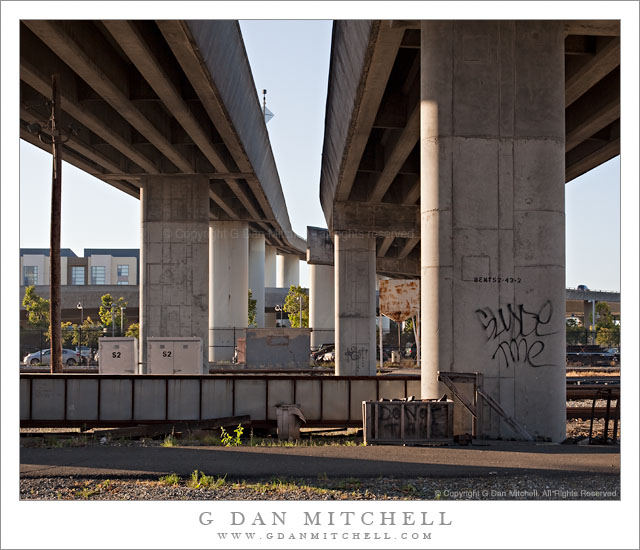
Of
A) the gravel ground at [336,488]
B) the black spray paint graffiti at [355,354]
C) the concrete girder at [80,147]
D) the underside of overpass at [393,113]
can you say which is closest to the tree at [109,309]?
the black spray paint graffiti at [355,354]

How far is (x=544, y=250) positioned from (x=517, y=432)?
3.78 m

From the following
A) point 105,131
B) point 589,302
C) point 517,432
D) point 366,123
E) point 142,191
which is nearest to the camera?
point 517,432

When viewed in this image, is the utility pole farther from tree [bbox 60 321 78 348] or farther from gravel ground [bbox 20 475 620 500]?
tree [bbox 60 321 78 348]

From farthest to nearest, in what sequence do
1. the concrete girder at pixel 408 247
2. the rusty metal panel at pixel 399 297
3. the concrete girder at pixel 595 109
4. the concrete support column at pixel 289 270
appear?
1. the concrete support column at pixel 289 270
2. the concrete girder at pixel 408 247
3. the rusty metal panel at pixel 399 297
4. the concrete girder at pixel 595 109

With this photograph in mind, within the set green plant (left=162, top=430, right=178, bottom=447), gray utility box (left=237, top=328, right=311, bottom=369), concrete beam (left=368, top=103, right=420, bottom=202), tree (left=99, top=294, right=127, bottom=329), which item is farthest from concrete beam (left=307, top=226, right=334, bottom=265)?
green plant (left=162, top=430, right=178, bottom=447)

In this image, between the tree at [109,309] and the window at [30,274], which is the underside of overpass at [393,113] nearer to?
the tree at [109,309]

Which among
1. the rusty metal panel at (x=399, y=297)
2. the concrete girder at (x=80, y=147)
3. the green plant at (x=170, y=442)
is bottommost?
the green plant at (x=170, y=442)

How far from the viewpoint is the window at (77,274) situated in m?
189

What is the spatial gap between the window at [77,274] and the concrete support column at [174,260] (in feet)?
518

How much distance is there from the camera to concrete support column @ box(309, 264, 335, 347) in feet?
278

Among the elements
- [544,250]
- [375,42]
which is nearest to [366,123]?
[375,42]

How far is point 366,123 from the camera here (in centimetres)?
2745

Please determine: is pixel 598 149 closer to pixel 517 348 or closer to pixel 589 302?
pixel 517 348

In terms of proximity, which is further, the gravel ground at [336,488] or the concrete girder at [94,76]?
the concrete girder at [94,76]
